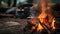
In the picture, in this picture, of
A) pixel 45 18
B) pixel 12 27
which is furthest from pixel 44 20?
pixel 12 27

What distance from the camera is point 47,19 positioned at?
8.95 metres

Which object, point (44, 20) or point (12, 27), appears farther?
point (12, 27)

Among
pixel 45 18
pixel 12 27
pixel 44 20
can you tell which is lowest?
pixel 12 27

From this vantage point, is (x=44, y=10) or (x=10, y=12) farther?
(x=10, y=12)

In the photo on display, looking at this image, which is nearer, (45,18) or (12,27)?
(45,18)

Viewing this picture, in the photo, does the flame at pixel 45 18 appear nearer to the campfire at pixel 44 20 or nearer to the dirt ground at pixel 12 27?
the campfire at pixel 44 20

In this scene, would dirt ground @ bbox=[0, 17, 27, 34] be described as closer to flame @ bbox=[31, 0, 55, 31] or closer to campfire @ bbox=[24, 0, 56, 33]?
campfire @ bbox=[24, 0, 56, 33]

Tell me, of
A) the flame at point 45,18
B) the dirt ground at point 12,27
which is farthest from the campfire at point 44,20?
the dirt ground at point 12,27

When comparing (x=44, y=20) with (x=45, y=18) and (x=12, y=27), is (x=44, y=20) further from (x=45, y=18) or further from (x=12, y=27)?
(x=12, y=27)

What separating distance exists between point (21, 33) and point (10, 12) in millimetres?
11977

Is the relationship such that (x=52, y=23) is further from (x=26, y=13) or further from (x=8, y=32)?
(x=26, y=13)

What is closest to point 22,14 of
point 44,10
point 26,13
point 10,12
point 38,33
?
point 26,13

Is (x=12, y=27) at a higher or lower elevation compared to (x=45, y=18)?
lower

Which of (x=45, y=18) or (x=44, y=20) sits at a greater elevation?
(x=45, y=18)
